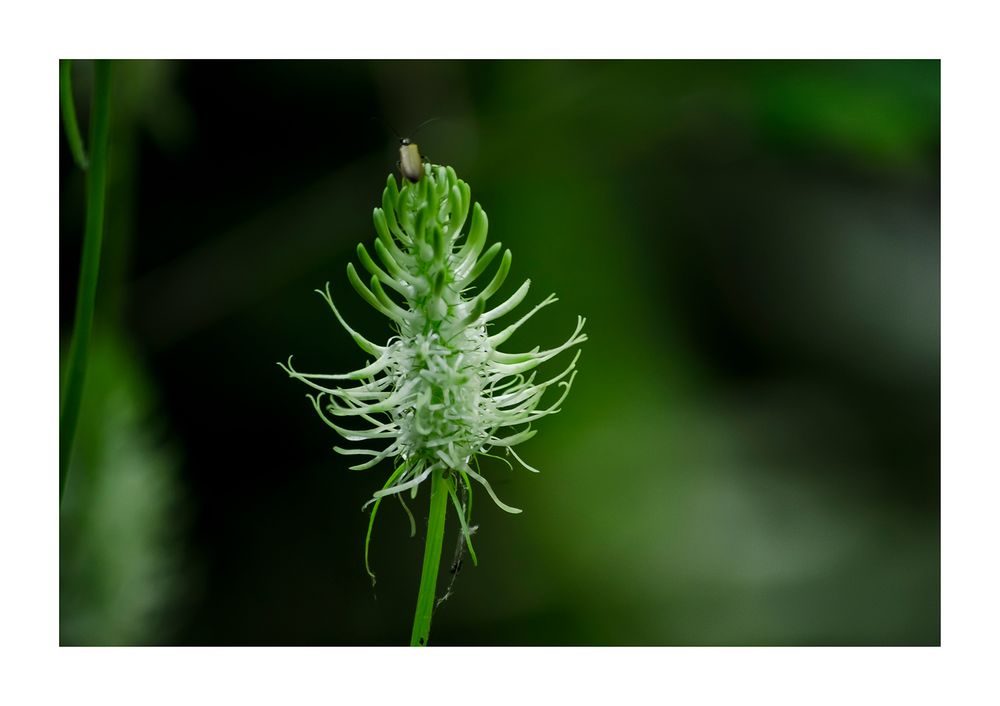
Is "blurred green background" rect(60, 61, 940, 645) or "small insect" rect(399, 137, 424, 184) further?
"blurred green background" rect(60, 61, 940, 645)

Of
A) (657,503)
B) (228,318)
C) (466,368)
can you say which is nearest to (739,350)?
(657,503)

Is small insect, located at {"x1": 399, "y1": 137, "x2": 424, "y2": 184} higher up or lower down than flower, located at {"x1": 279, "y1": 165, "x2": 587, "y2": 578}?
higher up

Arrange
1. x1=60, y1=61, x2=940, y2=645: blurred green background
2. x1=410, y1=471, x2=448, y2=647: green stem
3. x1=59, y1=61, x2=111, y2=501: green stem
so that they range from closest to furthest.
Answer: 1. x1=410, y1=471, x2=448, y2=647: green stem
2. x1=59, y1=61, x2=111, y2=501: green stem
3. x1=60, y1=61, x2=940, y2=645: blurred green background

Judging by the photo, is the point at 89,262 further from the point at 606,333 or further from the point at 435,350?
the point at 606,333

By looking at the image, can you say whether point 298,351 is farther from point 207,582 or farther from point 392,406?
point 392,406

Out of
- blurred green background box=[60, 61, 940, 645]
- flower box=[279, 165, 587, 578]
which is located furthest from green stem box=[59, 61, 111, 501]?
blurred green background box=[60, 61, 940, 645]

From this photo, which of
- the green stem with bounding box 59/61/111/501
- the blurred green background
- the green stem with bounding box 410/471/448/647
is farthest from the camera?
the blurred green background

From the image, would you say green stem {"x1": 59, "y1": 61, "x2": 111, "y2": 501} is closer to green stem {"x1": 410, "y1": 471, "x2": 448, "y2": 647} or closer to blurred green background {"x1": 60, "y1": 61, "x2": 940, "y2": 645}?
Result: green stem {"x1": 410, "y1": 471, "x2": 448, "y2": 647}
